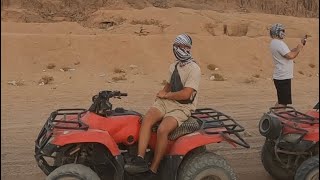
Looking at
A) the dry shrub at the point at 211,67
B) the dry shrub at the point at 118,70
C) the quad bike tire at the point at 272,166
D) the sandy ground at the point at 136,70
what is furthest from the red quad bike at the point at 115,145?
the dry shrub at the point at 211,67

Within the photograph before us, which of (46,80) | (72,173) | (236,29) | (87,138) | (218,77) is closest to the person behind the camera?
(72,173)

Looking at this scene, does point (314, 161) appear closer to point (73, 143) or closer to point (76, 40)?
point (73, 143)

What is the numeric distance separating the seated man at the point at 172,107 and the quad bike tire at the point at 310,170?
Answer: 1295 millimetres

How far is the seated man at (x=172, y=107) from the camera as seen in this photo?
5273mm

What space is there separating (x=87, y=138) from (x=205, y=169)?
4.03 ft

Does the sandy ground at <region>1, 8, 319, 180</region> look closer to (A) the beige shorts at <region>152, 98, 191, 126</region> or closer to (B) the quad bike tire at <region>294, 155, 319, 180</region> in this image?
(B) the quad bike tire at <region>294, 155, 319, 180</region>

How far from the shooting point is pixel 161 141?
5266mm

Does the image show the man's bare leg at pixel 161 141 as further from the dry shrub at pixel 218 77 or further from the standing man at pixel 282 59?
the dry shrub at pixel 218 77

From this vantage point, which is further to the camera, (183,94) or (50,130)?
(183,94)

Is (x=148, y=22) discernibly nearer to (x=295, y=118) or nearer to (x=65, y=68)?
(x=65, y=68)

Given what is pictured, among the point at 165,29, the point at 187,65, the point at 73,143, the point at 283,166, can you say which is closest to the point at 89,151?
the point at 73,143

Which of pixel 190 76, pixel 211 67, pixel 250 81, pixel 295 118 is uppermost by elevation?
pixel 190 76

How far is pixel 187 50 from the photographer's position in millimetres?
5609

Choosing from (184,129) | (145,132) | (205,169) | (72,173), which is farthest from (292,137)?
(72,173)
